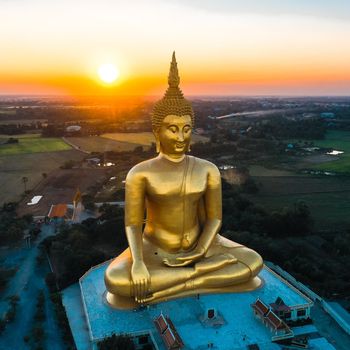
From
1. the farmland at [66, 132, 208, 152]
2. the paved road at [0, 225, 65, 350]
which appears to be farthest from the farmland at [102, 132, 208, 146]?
the paved road at [0, 225, 65, 350]

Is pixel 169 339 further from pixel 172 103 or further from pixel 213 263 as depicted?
pixel 172 103

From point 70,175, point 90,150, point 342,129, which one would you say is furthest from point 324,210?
point 342,129

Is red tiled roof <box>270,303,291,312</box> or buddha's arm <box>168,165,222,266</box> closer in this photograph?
buddha's arm <box>168,165,222,266</box>

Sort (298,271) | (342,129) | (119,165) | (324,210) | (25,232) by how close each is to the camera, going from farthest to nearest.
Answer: (342,129) → (119,165) → (324,210) → (25,232) → (298,271)

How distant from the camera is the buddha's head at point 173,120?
941 cm

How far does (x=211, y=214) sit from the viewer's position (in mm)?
10258

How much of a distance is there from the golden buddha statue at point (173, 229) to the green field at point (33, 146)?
31.0 metres

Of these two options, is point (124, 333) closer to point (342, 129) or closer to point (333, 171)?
point (333, 171)

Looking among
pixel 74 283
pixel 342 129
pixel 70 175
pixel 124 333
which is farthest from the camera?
pixel 342 129

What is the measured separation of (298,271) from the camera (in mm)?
13641

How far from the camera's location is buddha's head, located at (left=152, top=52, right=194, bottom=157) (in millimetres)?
9414

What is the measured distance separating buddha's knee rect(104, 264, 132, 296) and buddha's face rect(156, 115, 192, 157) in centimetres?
272

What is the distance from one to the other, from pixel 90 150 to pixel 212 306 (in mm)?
31787

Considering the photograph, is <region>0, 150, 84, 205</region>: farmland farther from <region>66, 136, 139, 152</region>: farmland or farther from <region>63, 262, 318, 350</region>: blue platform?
<region>63, 262, 318, 350</region>: blue platform
